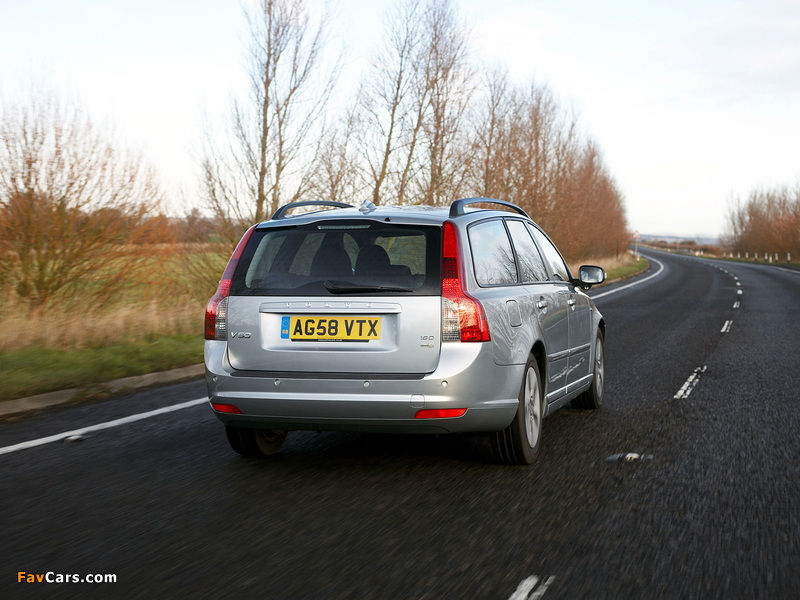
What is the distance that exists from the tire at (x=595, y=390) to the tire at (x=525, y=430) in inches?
73.6

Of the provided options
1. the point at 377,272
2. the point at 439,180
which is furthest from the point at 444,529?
the point at 439,180

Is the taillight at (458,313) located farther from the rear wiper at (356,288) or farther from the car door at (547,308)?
the car door at (547,308)

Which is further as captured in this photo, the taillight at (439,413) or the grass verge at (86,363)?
the grass verge at (86,363)

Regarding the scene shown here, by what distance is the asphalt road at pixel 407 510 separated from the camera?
132 inches

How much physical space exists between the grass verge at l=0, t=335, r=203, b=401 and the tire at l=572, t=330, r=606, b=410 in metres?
4.75

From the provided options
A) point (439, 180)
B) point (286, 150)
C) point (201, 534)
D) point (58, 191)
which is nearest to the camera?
point (201, 534)

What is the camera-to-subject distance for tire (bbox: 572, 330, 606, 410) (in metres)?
7.34

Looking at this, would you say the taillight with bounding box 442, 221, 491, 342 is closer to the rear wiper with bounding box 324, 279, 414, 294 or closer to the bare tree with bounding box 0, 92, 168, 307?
the rear wiper with bounding box 324, 279, 414, 294

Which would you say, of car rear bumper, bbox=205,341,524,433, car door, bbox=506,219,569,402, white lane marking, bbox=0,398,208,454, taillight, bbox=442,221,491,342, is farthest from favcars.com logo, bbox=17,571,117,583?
car door, bbox=506,219,569,402

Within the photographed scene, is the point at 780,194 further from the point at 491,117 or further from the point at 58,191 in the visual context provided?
the point at 58,191

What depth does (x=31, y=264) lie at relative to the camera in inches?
492

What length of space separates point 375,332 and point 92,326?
7660mm

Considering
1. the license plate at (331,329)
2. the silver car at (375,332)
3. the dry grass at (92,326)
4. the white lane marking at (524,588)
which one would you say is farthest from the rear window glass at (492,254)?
the dry grass at (92,326)

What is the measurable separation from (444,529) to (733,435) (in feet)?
10.8
